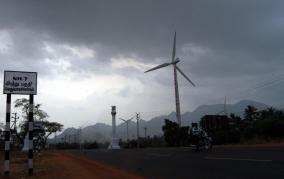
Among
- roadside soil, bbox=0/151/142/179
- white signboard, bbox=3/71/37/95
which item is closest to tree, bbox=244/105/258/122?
roadside soil, bbox=0/151/142/179

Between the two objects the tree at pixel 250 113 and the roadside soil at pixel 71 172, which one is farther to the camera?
the tree at pixel 250 113

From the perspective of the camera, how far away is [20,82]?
1436 cm

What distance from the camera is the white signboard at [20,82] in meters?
14.1

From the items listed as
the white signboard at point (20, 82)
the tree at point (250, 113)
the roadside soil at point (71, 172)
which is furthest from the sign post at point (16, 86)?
the tree at point (250, 113)

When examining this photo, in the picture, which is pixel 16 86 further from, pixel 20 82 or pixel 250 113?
pixel 250 113

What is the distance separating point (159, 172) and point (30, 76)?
5243 mm

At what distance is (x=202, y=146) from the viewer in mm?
25266

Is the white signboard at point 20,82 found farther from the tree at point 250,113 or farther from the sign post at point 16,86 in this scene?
the tree at point 250,113

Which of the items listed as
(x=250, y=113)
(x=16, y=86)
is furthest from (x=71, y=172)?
(x=250, y=113)

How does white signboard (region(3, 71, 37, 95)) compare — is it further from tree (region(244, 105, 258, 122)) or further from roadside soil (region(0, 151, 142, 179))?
tree (region(244, 105, 258, 122))

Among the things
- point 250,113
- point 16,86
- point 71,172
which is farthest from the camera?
point 250,113

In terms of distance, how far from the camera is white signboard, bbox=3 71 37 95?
14.1m

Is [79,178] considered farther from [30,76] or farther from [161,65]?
[161,65]


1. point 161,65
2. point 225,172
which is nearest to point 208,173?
point 225,172
